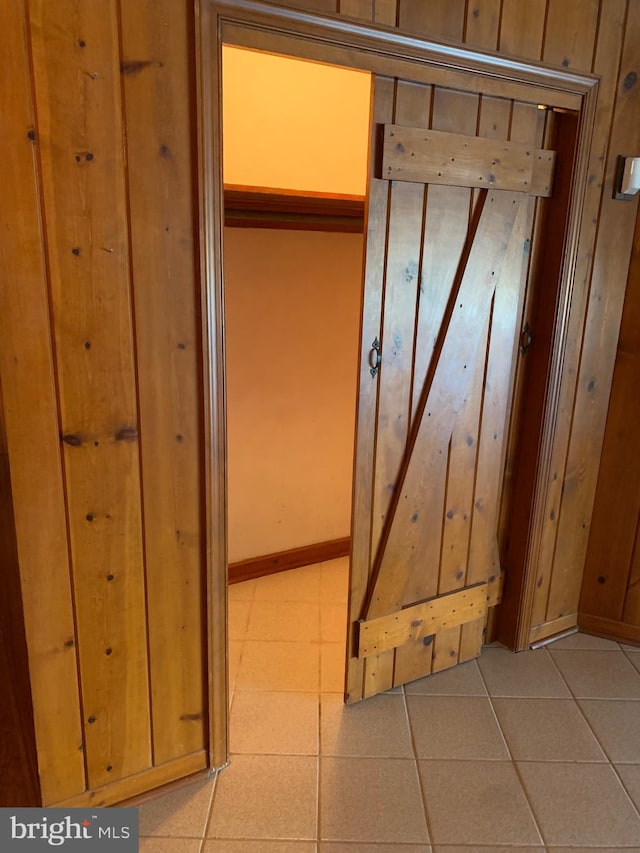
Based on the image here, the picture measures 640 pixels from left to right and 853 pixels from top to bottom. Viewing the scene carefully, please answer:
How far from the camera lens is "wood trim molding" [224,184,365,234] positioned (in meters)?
2.34

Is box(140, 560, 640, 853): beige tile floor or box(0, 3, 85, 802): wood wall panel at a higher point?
box(0, 3, 85, 802): wood wall panel

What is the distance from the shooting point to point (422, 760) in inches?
72.7

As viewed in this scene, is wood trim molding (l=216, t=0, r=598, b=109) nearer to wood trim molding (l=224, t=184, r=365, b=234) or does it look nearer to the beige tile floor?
wood trim molding (l=224, t=184, r=365, b=234)

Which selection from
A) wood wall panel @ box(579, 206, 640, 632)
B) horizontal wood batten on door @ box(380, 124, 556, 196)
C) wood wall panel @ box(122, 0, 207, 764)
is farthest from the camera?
wood wall panel @ box(579, 206, 640, 632)

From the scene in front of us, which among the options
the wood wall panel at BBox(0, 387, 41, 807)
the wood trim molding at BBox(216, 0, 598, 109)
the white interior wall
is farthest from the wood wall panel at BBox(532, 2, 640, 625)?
the wood wall panel at BBox(0, 387, 41, 807)

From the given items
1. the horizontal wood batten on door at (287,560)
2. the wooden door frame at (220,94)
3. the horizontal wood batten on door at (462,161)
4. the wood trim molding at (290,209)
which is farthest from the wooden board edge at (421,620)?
the wood trim molding at (290,209)

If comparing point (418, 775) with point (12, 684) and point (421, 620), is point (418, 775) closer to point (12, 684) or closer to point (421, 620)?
point (421, 620)

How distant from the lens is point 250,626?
2.51 metres

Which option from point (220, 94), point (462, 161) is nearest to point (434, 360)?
point (462, 161)

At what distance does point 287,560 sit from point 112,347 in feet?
5.91

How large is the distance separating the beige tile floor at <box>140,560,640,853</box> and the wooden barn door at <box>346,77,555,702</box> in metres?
0.18

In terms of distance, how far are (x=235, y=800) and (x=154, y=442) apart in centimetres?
104

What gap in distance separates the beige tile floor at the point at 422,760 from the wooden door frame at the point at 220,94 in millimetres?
207

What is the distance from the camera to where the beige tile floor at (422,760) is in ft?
5.24
